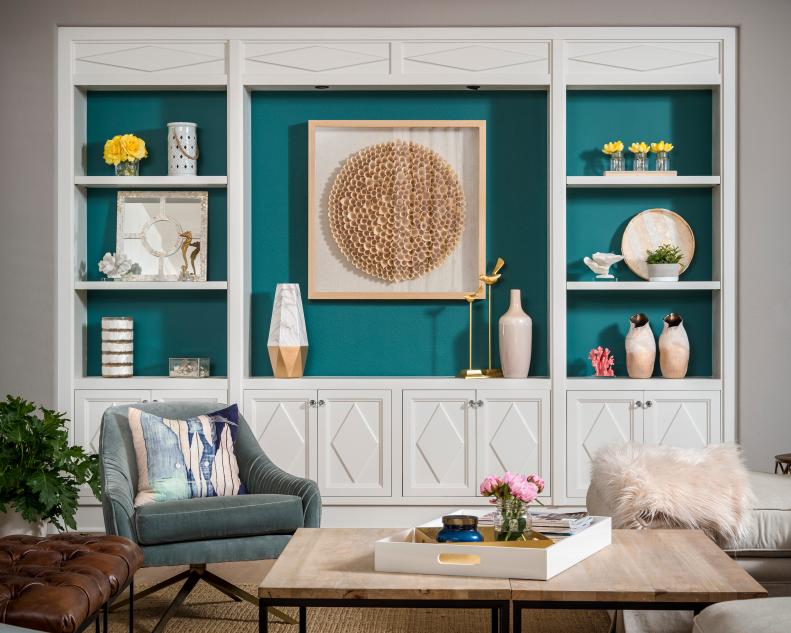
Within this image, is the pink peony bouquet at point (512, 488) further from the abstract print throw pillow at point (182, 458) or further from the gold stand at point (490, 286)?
the gold stand at point (490, 286)

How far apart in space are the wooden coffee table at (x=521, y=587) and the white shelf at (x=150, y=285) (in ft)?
8.64

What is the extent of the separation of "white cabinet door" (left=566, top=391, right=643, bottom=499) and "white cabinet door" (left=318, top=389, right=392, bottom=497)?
936 mm

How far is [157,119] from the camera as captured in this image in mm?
4988

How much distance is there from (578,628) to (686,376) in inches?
82.3

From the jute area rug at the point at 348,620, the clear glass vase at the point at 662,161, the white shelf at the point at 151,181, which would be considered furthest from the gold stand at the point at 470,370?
the jute area rug at the point at 348,620

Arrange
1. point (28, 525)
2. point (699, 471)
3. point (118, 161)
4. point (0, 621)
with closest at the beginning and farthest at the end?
1. point (0, 621)
2. point (699, 471)
3. point (28, 525)
4. point (118, 161)

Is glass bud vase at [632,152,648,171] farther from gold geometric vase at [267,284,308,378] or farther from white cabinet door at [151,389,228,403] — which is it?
white cabinet door at [151,389,228,403]

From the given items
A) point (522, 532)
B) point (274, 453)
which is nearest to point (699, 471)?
point (522, 532)

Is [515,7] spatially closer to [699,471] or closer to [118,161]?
[118,161]

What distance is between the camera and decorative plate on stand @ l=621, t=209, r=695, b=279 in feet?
16.1

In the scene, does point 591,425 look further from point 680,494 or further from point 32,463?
point 32,463


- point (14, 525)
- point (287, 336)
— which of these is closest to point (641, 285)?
point (287, 336)

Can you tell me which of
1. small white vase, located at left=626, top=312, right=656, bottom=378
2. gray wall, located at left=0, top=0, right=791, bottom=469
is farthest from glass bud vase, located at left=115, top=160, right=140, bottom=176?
small white vase, located at left=626, top=312, right=656, bottom=378

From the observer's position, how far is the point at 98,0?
4.67m
